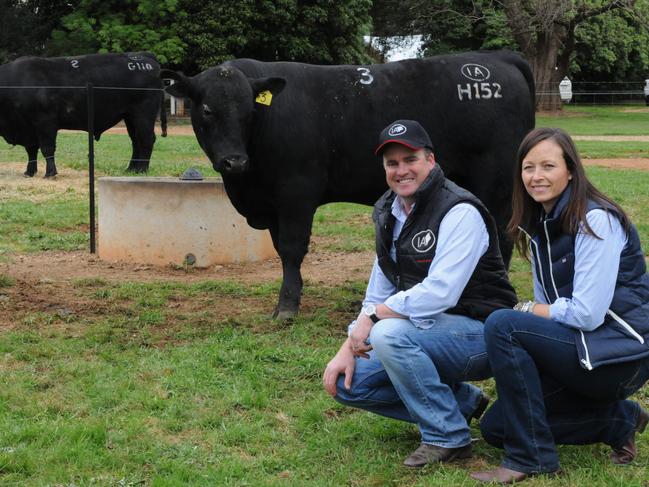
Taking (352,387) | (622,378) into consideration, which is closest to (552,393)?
(622,378)

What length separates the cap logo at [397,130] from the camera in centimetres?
393

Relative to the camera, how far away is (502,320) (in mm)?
3590

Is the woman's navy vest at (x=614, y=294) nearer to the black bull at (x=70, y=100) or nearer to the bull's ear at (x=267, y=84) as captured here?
the bull's ear at (x=267, y=84)

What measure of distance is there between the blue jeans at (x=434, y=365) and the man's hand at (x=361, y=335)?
2.6 inches

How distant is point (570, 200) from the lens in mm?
3611

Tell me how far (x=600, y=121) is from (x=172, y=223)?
91.0 ft

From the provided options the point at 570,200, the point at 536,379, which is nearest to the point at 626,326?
the point at 536,379

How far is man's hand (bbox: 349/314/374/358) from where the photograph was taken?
3.89 meters

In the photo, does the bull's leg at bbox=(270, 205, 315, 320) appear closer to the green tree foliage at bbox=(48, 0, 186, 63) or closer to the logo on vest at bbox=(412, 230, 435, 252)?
the logo on vest at bbox=(412, 230, 435, 252)

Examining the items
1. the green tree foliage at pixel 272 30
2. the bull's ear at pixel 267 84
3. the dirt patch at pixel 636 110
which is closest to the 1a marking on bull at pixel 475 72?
the bull's ear at pixel 267 84

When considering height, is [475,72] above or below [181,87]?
above

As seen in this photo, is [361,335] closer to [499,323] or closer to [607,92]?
[499,323]

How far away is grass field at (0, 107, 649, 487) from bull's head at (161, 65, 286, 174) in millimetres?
1218

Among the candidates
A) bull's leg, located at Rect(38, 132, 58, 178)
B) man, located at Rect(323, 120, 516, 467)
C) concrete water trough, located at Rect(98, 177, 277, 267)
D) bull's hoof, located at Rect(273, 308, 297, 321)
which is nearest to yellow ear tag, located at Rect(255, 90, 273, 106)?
bull's hoof, located at Rect(273, 308, 297, 321)
